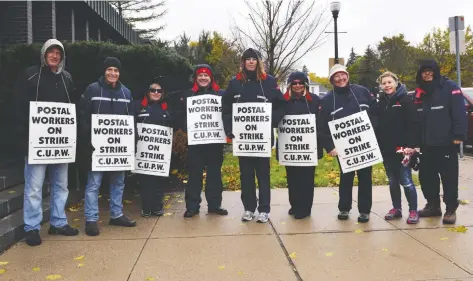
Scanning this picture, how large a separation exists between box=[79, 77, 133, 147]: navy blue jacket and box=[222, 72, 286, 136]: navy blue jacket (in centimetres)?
137

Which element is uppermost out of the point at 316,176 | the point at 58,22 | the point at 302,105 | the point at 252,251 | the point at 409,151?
the point at 58,22

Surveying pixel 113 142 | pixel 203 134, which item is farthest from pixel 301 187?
pixel 113 142

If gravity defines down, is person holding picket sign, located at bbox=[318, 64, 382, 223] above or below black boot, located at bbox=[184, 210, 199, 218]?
above

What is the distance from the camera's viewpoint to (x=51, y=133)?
502 centimetres

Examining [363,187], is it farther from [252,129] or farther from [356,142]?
[252,129]

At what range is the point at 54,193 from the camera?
17.0ft

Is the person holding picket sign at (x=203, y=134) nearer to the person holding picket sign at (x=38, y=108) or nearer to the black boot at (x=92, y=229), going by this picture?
the black boot at (x=92, y=229)

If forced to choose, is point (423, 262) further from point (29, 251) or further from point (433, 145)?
point (29, 251)

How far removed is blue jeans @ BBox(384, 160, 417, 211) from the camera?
5527mm

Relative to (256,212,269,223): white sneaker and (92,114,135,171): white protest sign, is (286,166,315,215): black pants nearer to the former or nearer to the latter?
(256,212,269,223): white sneaker

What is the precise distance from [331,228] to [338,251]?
901 millimetres

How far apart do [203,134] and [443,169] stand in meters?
3.09

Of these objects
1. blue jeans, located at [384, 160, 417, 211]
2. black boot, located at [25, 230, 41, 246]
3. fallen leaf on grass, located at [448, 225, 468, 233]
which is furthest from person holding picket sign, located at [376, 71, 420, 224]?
black boot, located at [25, 230, 41, 246]

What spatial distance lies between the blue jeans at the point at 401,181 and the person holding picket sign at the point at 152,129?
3.02m
